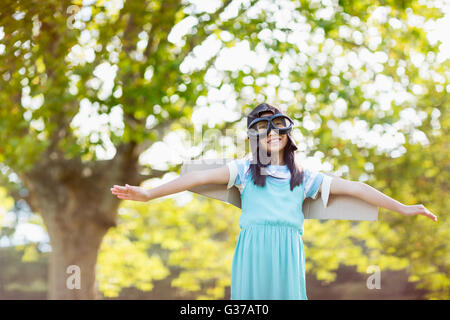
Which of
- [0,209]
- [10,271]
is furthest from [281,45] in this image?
[10,271]

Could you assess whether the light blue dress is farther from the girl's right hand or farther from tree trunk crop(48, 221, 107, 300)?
tree trunk crop(48, 221, 107, 300)

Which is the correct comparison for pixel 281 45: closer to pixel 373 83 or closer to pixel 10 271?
pixel 373 83

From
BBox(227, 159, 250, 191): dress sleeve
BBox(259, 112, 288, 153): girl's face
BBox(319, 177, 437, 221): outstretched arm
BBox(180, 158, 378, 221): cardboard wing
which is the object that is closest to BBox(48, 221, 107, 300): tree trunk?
BBox(180, 158, 378, 221): cardboard wing

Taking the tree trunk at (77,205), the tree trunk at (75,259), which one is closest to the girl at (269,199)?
the tree trunk at (77,205)

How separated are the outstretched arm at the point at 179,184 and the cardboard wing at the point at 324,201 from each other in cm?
9

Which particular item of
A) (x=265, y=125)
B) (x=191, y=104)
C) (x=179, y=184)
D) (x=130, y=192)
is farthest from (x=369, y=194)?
(x=191, y=104)

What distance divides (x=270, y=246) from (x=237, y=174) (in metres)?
0.48

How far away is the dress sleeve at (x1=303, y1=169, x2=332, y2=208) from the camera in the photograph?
3.18 metres

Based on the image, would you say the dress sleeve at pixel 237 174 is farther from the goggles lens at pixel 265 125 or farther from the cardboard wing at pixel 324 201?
the goggles lens at pixel 265 125

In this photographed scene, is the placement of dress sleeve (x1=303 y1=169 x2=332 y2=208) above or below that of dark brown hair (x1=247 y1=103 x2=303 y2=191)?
below

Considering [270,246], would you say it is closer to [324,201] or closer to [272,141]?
[324,201]

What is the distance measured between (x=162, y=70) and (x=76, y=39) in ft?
3.52

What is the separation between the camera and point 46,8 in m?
Answer: 5.06

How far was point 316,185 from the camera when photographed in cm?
320
